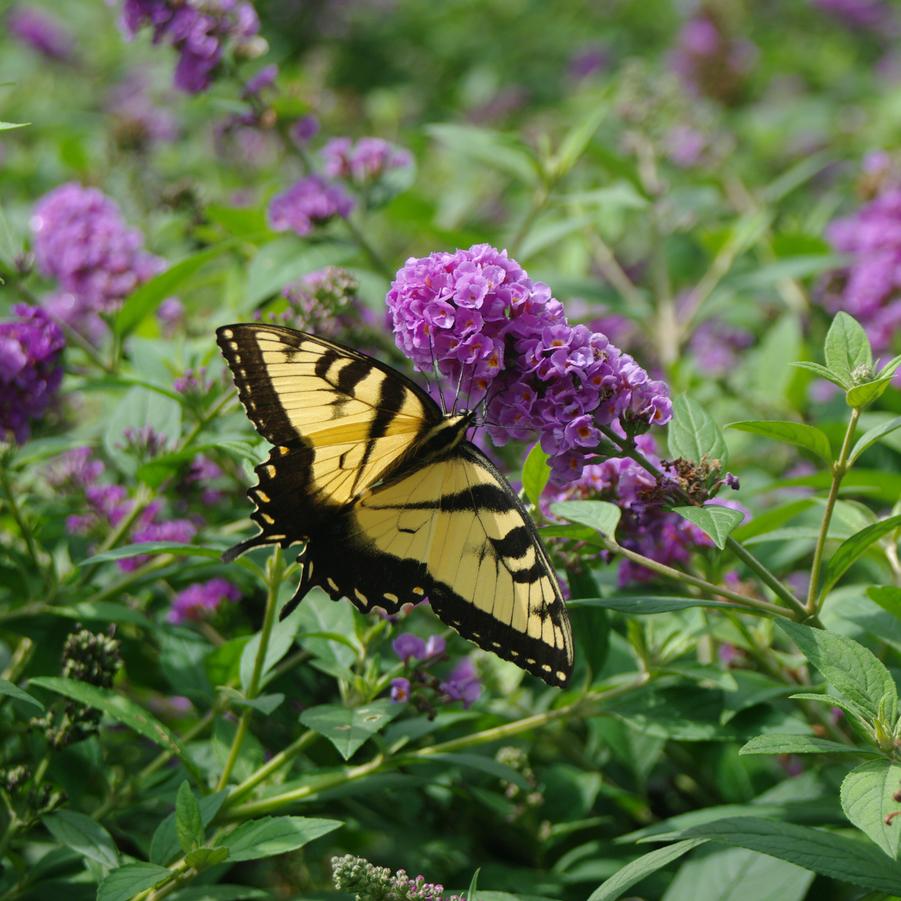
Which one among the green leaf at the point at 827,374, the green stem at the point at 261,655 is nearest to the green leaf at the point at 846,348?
the green leaf at the point at 827,374

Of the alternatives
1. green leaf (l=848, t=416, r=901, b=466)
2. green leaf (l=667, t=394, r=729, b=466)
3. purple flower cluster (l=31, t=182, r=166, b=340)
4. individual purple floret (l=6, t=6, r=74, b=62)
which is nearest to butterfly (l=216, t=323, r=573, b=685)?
green leaf (l=667, t=394, r=729, b=466)

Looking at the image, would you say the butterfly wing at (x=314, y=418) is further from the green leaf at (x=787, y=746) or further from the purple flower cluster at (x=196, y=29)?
the purple flower cluster at (x=196, y=29)

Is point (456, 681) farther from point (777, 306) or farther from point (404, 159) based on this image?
point (777, 306)

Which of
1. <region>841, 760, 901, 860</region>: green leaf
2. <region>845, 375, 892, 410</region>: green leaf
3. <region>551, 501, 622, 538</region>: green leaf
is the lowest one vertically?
<region>841, 760, 901, 860</region>: green leaf

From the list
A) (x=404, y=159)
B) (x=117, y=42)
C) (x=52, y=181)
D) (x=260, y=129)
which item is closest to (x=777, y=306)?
(x=404, y=159)

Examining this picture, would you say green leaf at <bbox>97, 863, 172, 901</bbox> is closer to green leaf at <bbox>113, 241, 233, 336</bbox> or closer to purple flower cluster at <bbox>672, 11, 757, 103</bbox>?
green leaf at <bbox>113, 241, 233, 336</bbox>

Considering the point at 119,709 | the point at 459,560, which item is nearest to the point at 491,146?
the point at 459,560
